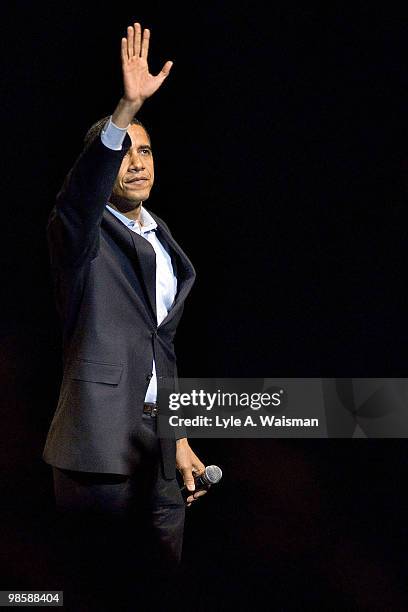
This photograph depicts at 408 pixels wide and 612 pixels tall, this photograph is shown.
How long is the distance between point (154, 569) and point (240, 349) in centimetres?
75

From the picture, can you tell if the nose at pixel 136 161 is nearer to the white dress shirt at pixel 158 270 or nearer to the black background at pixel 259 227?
the white dress shirt at pixel 158 270

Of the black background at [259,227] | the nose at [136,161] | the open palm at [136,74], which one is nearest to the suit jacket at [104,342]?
the nose at [136,161]

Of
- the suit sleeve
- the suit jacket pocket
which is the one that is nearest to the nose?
the suit sleeve

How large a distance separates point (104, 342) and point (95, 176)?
0.34 metres

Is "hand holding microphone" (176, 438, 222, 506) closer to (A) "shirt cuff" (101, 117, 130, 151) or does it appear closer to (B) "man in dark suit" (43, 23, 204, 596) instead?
(B) "man in dark suit" (43, 23, 204, 596)

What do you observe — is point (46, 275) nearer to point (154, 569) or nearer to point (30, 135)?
point (30, 135)

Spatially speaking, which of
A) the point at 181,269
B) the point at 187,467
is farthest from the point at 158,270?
the point at 187,467

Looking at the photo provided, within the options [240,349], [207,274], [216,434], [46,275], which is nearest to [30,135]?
[46,275]

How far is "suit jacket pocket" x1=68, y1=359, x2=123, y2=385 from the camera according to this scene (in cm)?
167

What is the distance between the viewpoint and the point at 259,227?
236cm

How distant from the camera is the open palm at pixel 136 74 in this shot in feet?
5.07

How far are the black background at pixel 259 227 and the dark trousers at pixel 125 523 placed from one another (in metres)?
0.50

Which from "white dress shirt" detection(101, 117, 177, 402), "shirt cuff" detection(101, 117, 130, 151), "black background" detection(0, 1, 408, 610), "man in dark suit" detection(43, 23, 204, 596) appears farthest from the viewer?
"black background" detection(0, 1, 408, 610)

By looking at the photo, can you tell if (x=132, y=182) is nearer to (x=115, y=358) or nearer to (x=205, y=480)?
(x=115, y=358)
